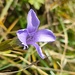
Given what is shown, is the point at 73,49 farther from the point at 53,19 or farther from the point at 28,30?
the point at 28,30

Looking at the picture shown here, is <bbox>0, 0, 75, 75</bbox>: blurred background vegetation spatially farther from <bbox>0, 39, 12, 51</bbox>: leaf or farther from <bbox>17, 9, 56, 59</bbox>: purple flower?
<bbox>17, 9, 56, 59</bbox>: purple flower

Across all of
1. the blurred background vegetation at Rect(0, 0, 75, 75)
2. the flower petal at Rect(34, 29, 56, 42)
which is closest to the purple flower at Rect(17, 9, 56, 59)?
the flower petal at Rect(34, 29, 56, 42)

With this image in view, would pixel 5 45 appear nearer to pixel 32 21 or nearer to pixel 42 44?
pixel 32 21

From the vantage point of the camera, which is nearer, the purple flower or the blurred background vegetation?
the purple flower

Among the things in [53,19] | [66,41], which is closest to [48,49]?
[66,41]

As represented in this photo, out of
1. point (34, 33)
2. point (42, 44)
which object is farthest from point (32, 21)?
point (42, 44)
